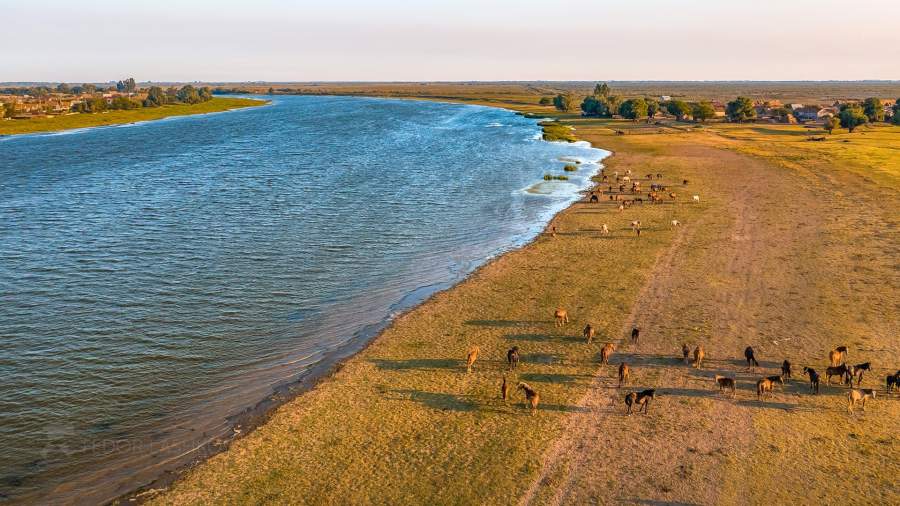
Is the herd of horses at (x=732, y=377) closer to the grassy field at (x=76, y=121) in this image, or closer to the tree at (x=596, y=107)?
the tree at (x=596, y=107)

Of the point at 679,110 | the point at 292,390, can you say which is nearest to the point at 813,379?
the point at 292,390

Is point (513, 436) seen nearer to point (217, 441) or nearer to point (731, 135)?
point (217, 441)

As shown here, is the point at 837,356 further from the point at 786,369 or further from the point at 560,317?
the point at 560,317

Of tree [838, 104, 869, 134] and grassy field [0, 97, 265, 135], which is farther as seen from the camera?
grassy field [0, 97, 265, 135]

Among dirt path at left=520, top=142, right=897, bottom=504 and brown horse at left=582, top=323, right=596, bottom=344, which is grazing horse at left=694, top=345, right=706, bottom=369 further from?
brown horse at left=582, top=323, right=596, bottom=344

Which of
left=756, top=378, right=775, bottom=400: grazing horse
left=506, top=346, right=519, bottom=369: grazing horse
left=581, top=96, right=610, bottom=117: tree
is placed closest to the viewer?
left=756, top=378, right=775, bottom=400: grazing horse

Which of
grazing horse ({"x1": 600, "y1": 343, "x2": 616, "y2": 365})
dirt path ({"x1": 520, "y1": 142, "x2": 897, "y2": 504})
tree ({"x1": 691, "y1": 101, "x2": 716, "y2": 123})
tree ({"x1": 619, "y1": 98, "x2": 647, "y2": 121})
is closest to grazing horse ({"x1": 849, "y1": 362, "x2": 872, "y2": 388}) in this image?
dirt path ({"x1": 520, "y1": 142, "x2": 897, "y2": 504})
